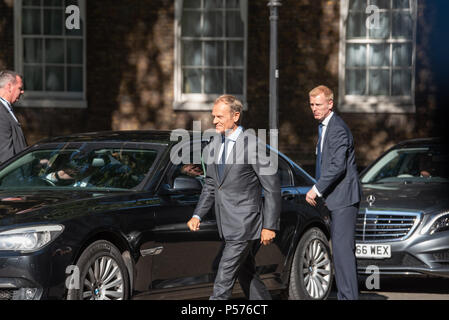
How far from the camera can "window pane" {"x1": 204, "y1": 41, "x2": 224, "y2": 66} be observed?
19.5 m

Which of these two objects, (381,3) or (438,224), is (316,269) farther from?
(381,3)

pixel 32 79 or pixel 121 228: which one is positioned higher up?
pixel 32 79

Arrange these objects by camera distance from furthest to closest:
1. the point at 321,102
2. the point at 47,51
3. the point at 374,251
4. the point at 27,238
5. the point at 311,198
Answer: the point at 47,51, the point at 374,251, the point at 321,102, the point at 311,198, the point at 27,238

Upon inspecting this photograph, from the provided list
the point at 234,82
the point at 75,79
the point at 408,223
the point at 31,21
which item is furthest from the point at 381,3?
the point at 408,223

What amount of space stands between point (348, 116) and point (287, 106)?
131cm

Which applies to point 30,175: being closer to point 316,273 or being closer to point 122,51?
point 316,273

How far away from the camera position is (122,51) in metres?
19.3

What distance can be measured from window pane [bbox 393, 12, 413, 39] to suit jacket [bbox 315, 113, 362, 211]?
1191 cm

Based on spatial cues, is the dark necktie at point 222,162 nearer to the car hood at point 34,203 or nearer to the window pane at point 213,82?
the car hood at point 34,203

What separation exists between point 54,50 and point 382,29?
712 cm

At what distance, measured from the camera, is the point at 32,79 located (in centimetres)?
1962

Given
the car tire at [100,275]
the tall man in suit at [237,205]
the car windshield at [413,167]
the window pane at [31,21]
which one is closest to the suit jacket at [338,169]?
the tall man in suit at [237,205]

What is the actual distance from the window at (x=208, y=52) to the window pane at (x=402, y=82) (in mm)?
3238

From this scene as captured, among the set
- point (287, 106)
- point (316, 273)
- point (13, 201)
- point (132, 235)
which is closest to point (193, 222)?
point (132, 235)
